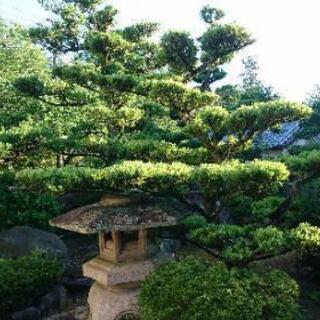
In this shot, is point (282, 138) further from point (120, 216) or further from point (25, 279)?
point (120, 216)

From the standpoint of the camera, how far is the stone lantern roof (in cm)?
958

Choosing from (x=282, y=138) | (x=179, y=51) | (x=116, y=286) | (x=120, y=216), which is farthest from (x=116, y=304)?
(x=282, y=138)

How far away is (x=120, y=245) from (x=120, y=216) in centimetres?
81

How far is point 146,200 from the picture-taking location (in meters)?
10.5

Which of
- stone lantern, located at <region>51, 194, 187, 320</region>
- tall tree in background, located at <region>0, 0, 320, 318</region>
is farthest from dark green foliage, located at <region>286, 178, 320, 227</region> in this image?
stone lantern, located at <region>51, 194, 187, 320</region>

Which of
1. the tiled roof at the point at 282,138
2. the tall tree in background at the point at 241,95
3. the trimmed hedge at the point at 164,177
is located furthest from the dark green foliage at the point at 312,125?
the tiled roof at the point at 282,138

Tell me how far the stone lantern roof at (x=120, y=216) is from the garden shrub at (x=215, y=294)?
0.94 meters

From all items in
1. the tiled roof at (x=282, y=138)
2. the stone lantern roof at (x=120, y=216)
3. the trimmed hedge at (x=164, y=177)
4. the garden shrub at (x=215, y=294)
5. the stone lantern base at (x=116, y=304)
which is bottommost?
the stone lantern base at (x=116, y=304)

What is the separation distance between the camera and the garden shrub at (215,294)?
8.46m

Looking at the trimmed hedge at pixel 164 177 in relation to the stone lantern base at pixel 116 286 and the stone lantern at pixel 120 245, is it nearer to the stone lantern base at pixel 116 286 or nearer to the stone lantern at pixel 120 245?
the stone lantern at pixel 120 245

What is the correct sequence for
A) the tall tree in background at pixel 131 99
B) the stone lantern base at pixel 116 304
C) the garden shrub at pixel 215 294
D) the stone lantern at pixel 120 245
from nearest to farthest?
1. the garden shrub at pixel 215 294
2. the stone lantern at pixel 120 245
3. the stone lantern base at pixel 116 304
4. the tall tree in background at pixel 131 99

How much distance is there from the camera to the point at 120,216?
9742 mm

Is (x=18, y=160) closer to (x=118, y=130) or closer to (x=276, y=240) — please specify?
(x=118, y=130)

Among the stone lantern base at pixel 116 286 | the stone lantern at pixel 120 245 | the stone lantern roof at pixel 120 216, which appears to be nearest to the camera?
the stone lantern roof at pixel 120 216
